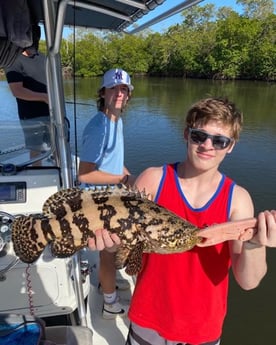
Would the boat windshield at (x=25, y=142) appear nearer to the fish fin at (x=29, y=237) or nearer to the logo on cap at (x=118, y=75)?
the logo on cap at (x=118, y=75)

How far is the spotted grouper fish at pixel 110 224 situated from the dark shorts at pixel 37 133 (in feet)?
5.54

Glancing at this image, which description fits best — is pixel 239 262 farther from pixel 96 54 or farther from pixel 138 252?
pixel 96 54

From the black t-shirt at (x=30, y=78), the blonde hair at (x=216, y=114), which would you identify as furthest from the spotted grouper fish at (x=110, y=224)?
the black t-shirt at (x=30, y=78)

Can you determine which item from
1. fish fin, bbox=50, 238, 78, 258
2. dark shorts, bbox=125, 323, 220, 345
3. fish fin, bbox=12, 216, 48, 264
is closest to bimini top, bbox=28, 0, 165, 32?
fish fin, bbox=12, 216, 48, 264

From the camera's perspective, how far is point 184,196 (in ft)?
6.95

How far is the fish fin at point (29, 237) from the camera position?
6.86 ft

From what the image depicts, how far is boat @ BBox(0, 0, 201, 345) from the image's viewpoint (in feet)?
9.16

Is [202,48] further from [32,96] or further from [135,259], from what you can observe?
[135,259]

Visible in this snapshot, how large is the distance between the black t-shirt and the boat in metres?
0.50

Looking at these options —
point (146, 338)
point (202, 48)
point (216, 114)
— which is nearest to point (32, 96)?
point (216, 114)

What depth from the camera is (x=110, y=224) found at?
2.02 meters

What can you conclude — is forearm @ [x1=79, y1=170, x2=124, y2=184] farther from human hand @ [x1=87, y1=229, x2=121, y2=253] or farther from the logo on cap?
human hand @ [x1=87, y1=229, x2=121, y2=253]

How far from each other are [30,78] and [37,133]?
0.65 m

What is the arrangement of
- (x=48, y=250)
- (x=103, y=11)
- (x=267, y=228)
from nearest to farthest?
(x=267, y=228) < (x=48, y=250) < (x=103, y=11)
